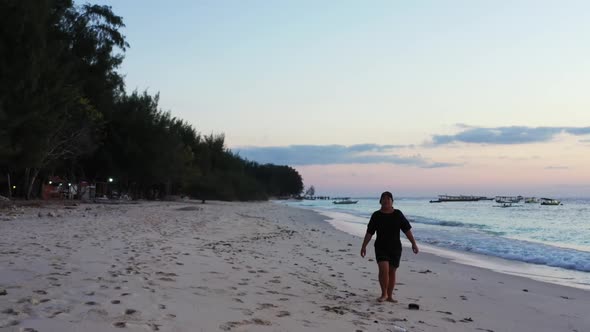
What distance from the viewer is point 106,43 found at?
35781mm

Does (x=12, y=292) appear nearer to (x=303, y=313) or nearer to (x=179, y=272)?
(x=179, y=272)

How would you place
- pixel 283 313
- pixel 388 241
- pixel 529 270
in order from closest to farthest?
pixel 283 313 < pixel 388 241 < pixel 529 270

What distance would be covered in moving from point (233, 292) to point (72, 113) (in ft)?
102

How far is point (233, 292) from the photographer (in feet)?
21.7

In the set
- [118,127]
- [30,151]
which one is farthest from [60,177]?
[30,151]

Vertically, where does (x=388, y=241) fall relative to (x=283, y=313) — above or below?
above

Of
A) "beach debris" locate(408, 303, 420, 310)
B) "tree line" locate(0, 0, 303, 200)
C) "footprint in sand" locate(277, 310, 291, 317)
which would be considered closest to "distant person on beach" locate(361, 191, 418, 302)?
"beach debris" locate(408, 303, 420, 310)

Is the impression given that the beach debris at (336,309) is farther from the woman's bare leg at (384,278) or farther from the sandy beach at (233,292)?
the woman's bare leg at (384,278)

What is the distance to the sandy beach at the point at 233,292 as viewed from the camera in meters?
4.91

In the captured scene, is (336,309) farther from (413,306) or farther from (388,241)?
(388,241)

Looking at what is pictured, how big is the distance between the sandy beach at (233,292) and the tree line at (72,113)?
592 inches

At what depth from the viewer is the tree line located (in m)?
23.7

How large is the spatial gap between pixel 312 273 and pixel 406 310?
2.87 m

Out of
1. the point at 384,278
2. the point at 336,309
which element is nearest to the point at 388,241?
the point at 384,278
